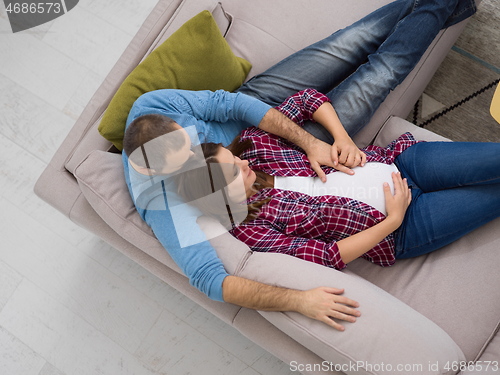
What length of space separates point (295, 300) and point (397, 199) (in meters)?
0.46

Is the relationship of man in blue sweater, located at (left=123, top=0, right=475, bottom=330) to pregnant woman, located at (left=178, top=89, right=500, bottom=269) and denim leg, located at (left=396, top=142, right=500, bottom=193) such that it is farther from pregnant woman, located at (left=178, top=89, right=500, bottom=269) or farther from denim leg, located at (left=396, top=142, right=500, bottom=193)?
denim leg, located at (left=396, top=142, right=500, bottom=193)

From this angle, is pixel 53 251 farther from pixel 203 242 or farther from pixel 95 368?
pixel 203 242

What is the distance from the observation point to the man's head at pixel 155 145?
1235mm

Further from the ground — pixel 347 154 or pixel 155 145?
pixel 347 154

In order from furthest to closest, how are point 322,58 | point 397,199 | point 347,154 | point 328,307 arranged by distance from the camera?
point 322,58
point 347,154
point 397,199
point 328,307

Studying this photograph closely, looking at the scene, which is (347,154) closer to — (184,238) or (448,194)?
(448,194)

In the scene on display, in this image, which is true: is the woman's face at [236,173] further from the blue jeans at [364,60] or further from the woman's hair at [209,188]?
the blue jeans at [364,60]

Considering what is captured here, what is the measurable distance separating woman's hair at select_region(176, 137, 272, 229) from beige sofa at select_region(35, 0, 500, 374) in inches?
3.8

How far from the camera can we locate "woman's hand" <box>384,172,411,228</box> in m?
1.33

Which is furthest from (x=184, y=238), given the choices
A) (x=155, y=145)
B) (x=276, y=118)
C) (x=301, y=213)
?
(x=276, y=118)

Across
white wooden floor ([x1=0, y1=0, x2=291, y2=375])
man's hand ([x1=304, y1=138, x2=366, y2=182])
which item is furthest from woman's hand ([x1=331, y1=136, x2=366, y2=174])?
white wooden floor ([x1=0, y1=0, x2=291, y2=375])

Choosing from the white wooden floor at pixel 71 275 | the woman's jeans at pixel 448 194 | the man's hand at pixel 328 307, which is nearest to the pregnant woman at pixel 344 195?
the woman's jeans at pixel 448 194

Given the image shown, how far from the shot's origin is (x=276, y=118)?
1472 mm

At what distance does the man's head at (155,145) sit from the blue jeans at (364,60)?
0.44m
